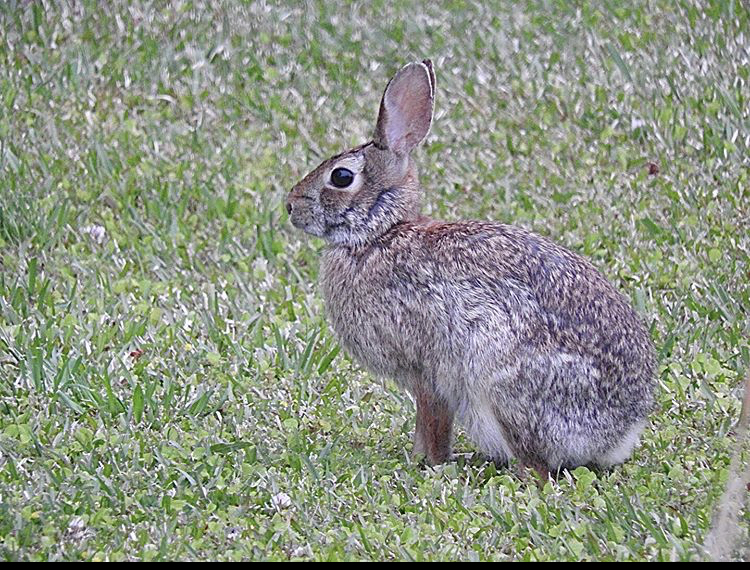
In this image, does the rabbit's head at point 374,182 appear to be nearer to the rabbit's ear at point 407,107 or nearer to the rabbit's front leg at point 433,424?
the rabbit's ear at point 407,107

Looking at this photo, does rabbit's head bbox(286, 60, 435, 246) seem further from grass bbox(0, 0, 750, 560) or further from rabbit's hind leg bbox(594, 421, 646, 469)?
rabbit's hind leg bbox(594, 421, 646, 469)

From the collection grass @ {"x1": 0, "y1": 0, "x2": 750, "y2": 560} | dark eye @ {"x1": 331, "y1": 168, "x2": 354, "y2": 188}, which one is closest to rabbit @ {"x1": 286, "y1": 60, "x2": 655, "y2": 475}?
dark eye @ {"x1": 331, "y1": 168, "x2": 354, "y2": 188}

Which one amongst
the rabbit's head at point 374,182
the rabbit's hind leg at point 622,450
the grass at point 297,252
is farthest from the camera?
the rabbit's head at point 374,182

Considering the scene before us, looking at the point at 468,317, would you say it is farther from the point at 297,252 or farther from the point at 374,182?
the point at 297,252

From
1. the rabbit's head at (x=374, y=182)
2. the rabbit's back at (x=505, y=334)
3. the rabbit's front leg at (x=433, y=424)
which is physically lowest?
the rabbit's front leg at (x=433, y=424)

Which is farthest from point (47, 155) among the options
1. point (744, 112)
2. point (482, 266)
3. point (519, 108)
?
point (744, 112)

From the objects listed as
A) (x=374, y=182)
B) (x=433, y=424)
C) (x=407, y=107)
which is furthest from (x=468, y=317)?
(x=407, y=107)

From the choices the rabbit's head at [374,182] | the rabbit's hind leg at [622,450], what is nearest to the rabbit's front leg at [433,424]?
the rabbit's hind leg at [622,450]

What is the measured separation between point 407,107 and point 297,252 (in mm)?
1983

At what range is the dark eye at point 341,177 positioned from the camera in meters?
5.10

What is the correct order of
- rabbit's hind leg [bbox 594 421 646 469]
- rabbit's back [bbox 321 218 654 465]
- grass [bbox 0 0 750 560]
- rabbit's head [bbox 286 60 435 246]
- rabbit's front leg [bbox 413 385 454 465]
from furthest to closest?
rabbit's head [bbox 286 60 435 246] < rabbit's front leg [bbox 413 385 454 465] < rabbit's hind leg [bbox 594 421 646 469] < rabbit's back [bbox 321 218 654 465] < grass [bbox 0 0 750 560]

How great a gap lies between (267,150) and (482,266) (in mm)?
3251

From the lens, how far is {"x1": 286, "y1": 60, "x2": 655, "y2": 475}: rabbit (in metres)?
4.66

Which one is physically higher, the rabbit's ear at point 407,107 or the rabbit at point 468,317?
the rabbit's ear at point 407,107
